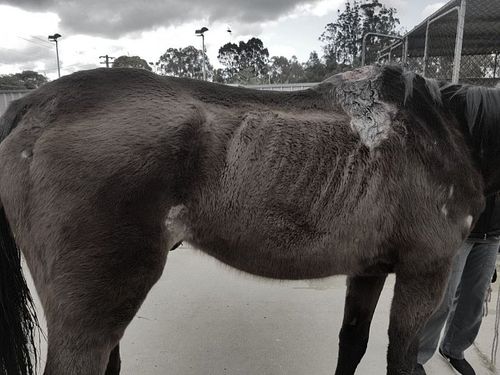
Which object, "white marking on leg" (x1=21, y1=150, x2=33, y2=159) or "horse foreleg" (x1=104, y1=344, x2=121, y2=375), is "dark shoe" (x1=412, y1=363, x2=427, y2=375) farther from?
"white marking on leg" (x1=21, y1=150, x2=33, y2=159)

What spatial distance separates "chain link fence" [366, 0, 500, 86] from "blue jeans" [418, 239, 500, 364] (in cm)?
286

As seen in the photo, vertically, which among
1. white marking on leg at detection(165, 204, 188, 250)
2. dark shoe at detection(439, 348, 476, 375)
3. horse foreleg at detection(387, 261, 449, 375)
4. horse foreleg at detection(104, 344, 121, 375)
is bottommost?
dark shoe at detection(439, 348, 476, 375)

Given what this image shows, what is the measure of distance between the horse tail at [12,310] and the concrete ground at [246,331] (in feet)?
2.79

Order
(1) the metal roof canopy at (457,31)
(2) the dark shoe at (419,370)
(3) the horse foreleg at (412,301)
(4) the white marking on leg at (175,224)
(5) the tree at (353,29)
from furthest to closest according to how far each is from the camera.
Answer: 1. (5) the tree at (353,29)
2. (1) the metal roof canopy at (457,31)
3. (2) the dark shoe at (419,370)
4. (3) the horse foreleg at (412,301)
5. (4) the white marking on leg at (175,224)

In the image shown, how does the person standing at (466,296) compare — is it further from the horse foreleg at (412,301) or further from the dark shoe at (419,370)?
the horse foreleg at (412,301)

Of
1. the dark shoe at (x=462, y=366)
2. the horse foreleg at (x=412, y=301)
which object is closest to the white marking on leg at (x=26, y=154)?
the horse foreleg at (x=412, y=301)

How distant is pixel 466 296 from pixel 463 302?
5 centimetres

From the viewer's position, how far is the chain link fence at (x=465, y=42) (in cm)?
443

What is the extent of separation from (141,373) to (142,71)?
73.7 inches

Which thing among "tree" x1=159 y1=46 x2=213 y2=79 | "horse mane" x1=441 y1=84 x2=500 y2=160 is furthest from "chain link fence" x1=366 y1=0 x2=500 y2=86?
"tree" x1=159 y1=46 x2=213 y2=79

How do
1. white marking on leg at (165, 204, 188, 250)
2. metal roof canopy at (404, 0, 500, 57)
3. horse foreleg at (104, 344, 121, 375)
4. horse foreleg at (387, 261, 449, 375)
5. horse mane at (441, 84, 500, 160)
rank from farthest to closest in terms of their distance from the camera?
metal roof canopy at (404, 0, 500, 57) < horse foreleg at (104, 344, 121, 375) < horse mane at (441, 84, 500, 160) < horse foreleg at (387, 261, 449, 375) < white marking on leg at (165, 204, 188, 250)

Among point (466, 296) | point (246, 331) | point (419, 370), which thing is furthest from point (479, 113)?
point (246, 331)

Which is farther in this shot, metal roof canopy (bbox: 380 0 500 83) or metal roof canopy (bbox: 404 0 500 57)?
metal roof canopy (bbox: 404 0 500 57)

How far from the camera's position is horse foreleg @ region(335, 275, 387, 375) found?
2201 millimetres
